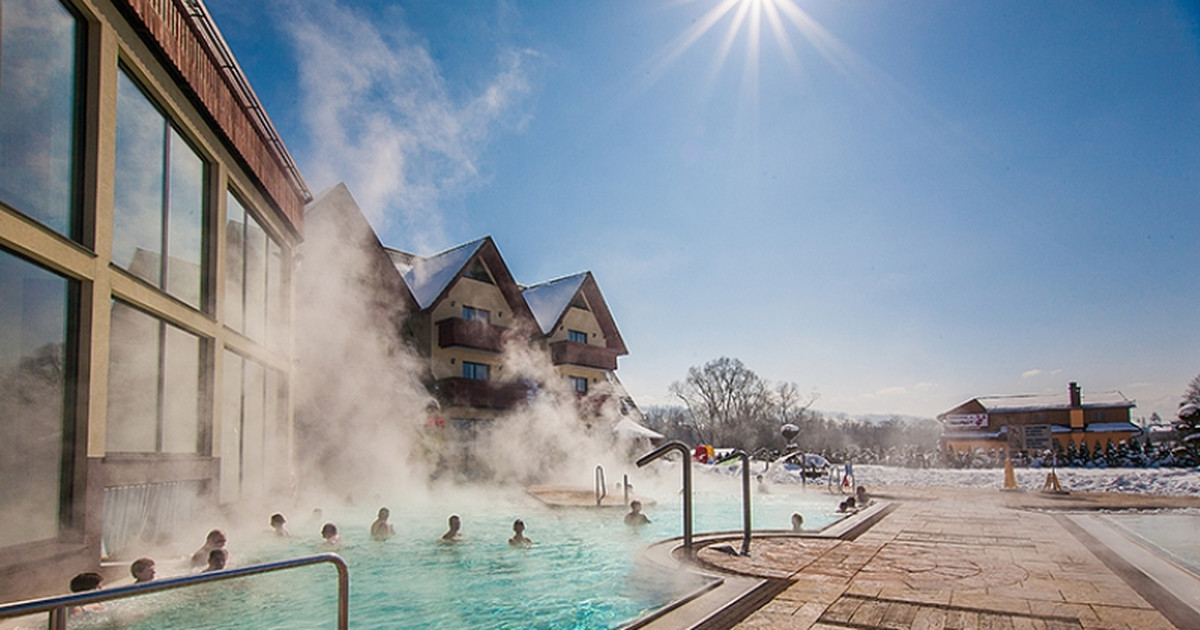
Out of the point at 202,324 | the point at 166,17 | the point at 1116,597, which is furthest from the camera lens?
→ the point at 202,324

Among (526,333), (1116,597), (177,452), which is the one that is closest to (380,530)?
(177,452)

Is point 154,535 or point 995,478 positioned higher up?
point 154,535

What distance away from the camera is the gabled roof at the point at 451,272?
22859mm

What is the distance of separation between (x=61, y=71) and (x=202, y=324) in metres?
3.85

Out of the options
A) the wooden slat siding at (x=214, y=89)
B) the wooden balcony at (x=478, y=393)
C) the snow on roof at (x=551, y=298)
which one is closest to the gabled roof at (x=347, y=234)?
the wooden balcony at (x=478, y=393)

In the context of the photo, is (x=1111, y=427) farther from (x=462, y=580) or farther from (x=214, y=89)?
(x=214, y=89)

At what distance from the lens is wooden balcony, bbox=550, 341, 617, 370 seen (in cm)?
2572

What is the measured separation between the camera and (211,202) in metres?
9.47

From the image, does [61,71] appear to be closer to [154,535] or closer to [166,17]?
[166,17]

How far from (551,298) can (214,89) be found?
62.9 ft

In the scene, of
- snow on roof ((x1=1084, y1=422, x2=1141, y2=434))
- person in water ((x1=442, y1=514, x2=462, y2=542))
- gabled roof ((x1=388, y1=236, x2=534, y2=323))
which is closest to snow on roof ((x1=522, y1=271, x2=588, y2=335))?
gabled roof ((x1=388, y1=236, x2=534, y2=323))

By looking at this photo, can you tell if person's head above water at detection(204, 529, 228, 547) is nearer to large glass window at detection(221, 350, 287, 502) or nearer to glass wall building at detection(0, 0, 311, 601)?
glass wall building at detection(0, 0, 311, 601)

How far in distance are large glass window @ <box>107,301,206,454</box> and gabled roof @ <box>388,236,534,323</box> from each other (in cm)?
1352

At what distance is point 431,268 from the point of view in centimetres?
2506
